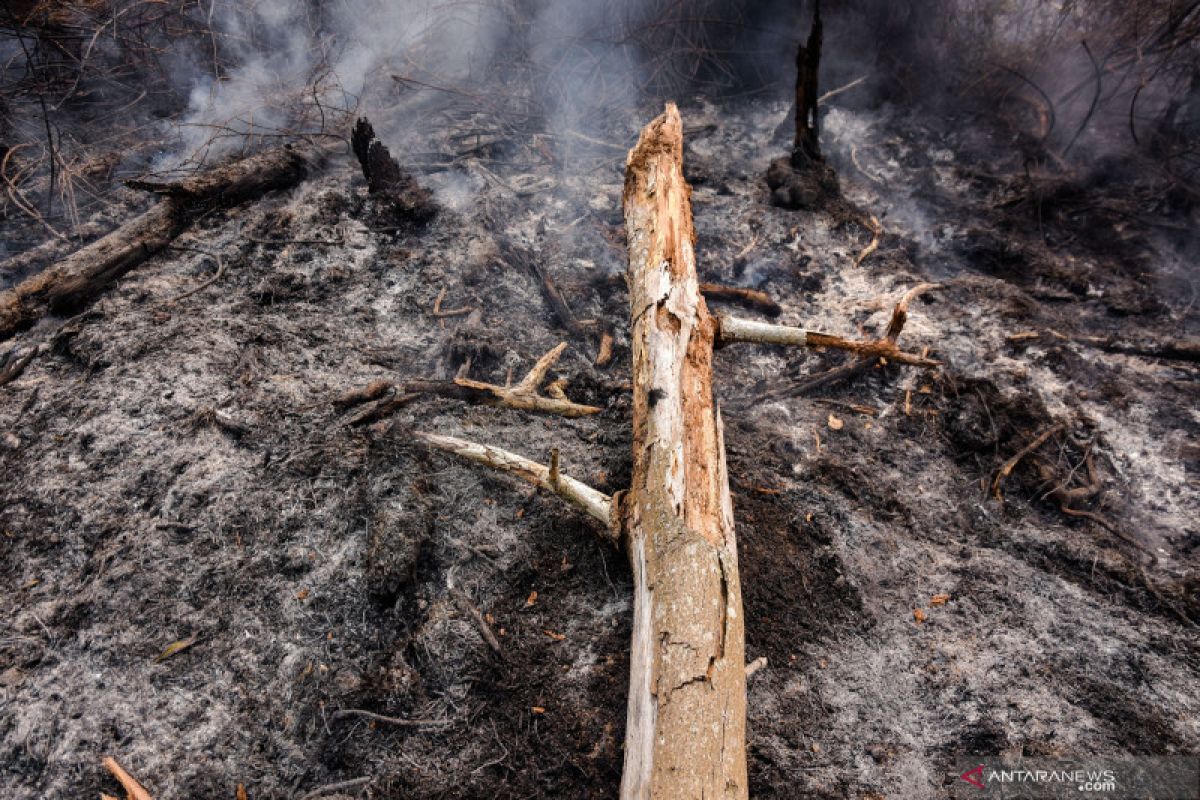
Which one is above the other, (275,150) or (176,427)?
(275,150)

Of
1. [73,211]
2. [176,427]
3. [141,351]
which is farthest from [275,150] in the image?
[176,427]

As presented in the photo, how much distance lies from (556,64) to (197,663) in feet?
22.6

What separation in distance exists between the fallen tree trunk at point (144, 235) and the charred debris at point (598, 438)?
24 mm

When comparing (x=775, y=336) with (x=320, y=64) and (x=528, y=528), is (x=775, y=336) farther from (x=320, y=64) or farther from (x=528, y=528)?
(x=320, y=64)

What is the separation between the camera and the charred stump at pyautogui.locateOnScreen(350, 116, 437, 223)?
447 cm

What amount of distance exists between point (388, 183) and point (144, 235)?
172 cm

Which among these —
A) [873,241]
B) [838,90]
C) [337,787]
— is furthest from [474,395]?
[838,90]

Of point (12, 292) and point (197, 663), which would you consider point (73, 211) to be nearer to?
point (12, 292)

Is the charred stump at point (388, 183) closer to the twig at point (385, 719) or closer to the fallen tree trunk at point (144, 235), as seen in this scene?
the fallen tree trunk at point (144, 235)

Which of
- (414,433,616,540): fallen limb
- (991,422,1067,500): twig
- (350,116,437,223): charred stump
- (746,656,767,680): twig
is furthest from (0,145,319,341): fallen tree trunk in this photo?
(991,422,1067,500): twig

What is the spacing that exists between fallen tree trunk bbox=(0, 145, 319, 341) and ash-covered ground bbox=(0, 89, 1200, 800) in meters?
0.16

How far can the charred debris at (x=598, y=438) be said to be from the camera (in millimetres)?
2072

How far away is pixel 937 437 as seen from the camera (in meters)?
3.24

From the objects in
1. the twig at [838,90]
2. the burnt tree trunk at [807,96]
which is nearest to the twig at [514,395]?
the burnt tree trunk at [807,96]
